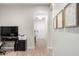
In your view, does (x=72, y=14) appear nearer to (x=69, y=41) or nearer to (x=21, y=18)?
(x=69, y=41)

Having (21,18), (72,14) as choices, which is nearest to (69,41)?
(72,14)

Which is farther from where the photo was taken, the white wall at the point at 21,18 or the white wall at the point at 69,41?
the white wall at the point at 21,18

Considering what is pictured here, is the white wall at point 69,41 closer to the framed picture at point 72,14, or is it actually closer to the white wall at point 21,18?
the framed picture at point 72,14

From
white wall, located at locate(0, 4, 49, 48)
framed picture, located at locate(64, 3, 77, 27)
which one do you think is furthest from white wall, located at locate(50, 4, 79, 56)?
white wall, located at locate(0, 4, 49, 48)

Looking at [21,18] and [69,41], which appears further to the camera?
[21,18]

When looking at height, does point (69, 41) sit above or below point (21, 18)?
below

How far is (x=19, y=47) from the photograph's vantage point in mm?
2848

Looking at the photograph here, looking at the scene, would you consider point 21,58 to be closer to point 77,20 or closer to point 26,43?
point 77,20

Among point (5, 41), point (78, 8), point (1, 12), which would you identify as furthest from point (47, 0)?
point (1, 12)

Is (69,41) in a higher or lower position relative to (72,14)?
lower

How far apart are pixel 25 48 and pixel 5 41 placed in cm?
73

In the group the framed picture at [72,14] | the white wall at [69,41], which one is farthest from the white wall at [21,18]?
the framed picture at [72,14]

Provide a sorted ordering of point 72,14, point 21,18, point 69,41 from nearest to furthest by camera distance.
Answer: point 72,14
point 69,41
point 21,18

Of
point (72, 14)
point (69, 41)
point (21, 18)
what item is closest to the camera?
point (72, 14)
